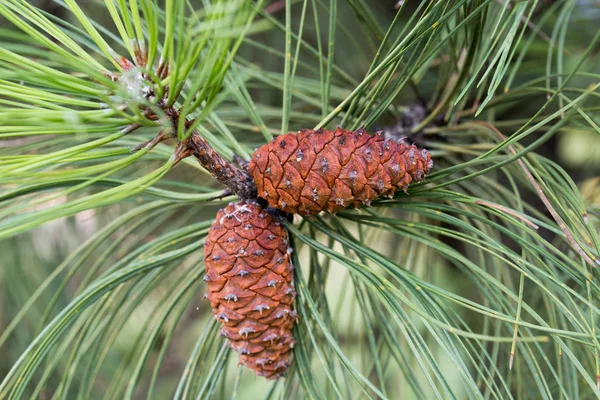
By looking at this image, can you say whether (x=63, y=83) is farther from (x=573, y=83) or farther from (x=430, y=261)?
(x=573, y=83)

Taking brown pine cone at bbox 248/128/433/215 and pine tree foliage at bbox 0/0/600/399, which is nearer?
pine tree foliage at bbox 0/0/600/399

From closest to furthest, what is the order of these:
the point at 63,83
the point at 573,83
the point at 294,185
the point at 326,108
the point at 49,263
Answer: the point at 63,83, the point at 294,185, the point at 326,108, the point at 573,83, the point at 49,263

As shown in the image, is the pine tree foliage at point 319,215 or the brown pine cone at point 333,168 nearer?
the pine tree foliage at point 319,215

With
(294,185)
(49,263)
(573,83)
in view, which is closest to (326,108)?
(294,185)
